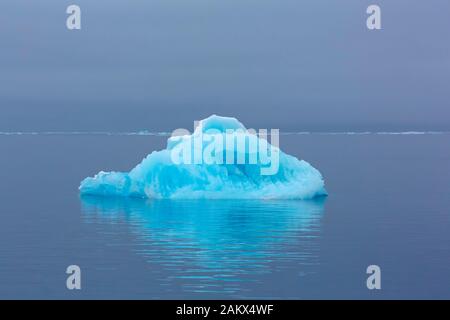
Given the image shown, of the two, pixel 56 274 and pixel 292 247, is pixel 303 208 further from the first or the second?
pixel 56 274

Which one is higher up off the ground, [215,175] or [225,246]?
[215,175]

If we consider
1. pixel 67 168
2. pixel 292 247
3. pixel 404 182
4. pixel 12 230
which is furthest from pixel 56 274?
pixel 67 168

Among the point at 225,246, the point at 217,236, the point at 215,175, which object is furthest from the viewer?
the point at 215,175

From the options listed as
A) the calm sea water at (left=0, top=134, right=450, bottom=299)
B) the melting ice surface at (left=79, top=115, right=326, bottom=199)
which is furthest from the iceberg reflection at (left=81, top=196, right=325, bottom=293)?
the melting ice surface at (left=79, top=115, right=326, bottom=199)

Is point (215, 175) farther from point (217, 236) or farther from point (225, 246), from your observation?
point (225, 246)

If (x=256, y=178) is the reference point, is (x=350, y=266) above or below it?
below

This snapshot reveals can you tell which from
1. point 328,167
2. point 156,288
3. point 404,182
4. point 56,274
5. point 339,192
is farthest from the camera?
point 328,167

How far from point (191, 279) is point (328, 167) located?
140 ft

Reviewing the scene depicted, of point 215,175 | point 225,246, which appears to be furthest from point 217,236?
point 215,175

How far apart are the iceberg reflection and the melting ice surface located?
0.47 m

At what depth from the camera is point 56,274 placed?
18938mm

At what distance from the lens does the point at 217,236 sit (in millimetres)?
24547

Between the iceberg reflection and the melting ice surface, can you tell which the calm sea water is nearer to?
the iceberg reflection

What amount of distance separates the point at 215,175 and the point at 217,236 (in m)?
8.95
